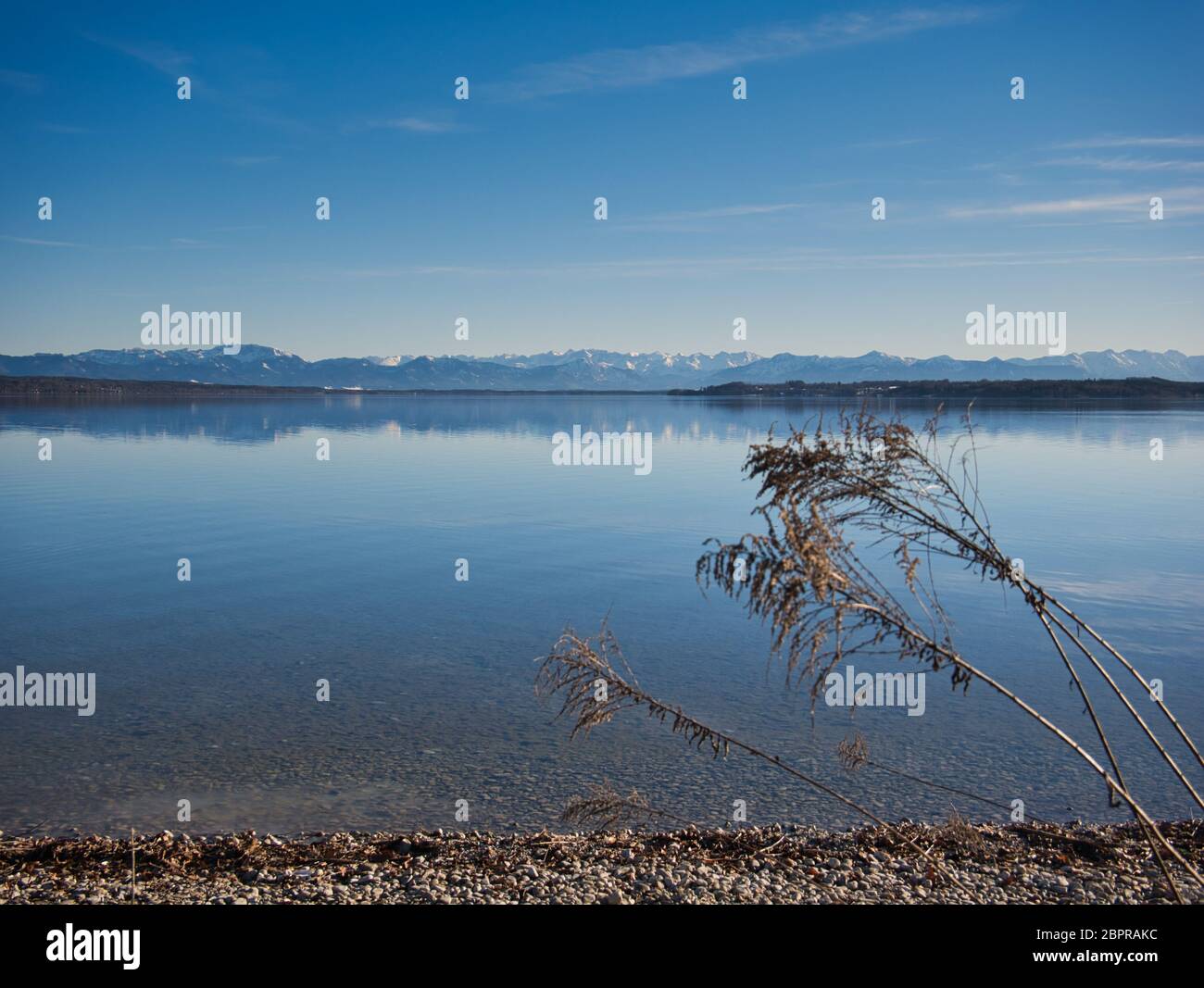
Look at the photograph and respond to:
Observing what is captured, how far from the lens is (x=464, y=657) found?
13008 mm

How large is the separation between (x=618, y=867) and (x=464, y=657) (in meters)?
6.21

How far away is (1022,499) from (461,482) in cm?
1832

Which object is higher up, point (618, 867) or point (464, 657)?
point (464, 657)

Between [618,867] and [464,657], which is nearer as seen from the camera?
[618,867]

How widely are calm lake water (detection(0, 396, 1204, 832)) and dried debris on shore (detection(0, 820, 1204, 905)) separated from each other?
0.54 m

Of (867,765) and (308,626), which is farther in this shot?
(308,626)

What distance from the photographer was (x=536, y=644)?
1362 centimetres

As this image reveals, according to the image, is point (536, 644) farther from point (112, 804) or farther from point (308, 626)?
point (112, 804)

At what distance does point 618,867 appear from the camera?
7.14 m

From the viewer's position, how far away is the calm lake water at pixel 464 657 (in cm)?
877
